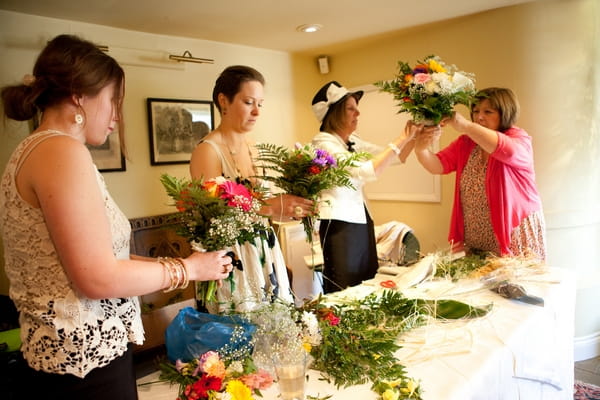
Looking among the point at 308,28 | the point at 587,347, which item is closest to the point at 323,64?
the point at 308,28

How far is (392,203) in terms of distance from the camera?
4.08 m

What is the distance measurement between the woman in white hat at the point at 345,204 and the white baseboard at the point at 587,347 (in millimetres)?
1819

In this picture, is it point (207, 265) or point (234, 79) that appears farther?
point (234, 79)

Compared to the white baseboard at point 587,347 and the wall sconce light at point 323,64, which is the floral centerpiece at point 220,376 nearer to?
the white baseboard at point 587,347

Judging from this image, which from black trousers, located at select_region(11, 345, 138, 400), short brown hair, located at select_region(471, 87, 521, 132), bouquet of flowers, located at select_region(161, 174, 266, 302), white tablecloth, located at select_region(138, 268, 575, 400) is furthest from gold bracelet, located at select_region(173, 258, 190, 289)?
short brown hair, located at select_region(471, 87, 521, 132)

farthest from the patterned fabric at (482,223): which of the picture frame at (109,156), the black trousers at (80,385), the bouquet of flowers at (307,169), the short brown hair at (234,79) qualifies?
the picture frame at (109,156)

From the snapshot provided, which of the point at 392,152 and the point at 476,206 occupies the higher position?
the point at 392,152

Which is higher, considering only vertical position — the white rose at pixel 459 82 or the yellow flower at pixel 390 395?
the white rose at pixel 459 82

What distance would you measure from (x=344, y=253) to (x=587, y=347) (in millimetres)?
2170

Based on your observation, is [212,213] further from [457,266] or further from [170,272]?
[457,266]

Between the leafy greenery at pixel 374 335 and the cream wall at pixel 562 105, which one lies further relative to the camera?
the cream wall at pixel 562 105

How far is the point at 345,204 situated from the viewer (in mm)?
2197

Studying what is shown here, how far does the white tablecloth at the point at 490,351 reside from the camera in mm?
1120

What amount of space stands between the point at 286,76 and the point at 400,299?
3.20 m
